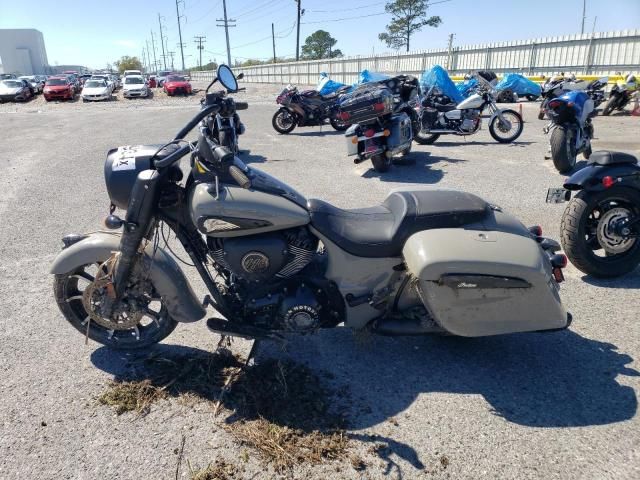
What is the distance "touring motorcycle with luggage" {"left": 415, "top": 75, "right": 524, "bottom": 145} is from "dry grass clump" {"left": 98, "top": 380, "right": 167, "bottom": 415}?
8947 millimetres

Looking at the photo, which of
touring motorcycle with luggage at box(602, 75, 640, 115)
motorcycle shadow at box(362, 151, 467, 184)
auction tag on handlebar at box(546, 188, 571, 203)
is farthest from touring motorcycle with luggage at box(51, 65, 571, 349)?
touring motorcycle with luggage at box(602, 75, 640, 115)

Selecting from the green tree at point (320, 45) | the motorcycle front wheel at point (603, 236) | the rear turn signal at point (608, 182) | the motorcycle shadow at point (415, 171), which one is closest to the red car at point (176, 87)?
the motorcycle shadow at point (415, 171)

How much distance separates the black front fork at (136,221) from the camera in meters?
2.68

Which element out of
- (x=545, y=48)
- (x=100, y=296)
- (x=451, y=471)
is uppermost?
(x=545, y=48)

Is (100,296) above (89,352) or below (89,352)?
above

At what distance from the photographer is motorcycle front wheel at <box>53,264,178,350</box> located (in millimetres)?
3180

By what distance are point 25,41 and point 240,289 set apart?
123896 mm

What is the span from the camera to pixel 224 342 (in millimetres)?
3342

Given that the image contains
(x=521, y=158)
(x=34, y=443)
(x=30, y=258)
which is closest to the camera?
(x=34, y=443)

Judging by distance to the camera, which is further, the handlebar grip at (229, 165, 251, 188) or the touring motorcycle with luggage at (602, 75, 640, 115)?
the touring motorcycle with luggage at (602, 75, 640, 115)

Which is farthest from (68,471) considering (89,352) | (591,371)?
(591,371)

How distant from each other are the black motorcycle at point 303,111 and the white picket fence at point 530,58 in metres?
13.1

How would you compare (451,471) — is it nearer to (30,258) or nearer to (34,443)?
(34,443)

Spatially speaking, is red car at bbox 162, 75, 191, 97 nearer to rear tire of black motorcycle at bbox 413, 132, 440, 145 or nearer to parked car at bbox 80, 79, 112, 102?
parked car at bbox 80, 79, 112, 102
